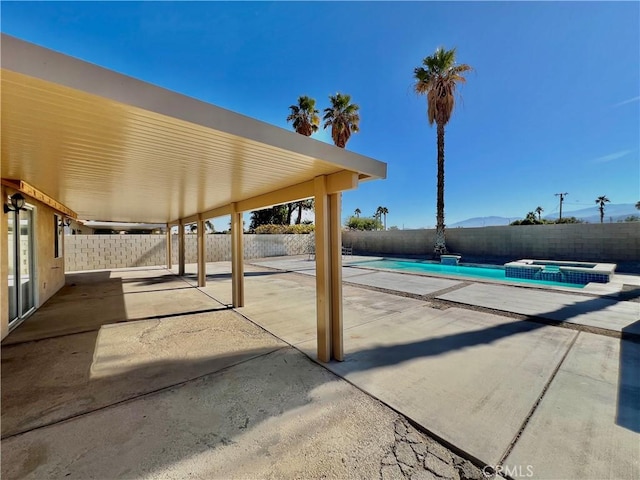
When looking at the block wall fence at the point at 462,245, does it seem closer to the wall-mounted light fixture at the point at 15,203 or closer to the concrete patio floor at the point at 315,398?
the concrete patio floor at the point at 315,398

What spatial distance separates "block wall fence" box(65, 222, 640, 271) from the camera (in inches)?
434

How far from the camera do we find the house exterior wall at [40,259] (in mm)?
4188

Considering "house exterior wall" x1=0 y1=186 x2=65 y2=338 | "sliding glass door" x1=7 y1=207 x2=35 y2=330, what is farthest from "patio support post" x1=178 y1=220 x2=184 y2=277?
"sliding glass door" x1=7 y1=207 x2=35 y2=330

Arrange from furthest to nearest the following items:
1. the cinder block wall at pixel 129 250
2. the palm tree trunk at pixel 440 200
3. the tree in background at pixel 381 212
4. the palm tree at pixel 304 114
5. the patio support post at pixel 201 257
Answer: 1. the tree in background at pixel 381 212
2. the palm tree at pixel 304 114
3. the palm tree trunk at pixel 440 200
4. the cinder block wall at pixel 129 250
5. the patio support post at pixel 201 257

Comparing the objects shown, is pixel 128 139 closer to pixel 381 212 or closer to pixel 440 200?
pixel 440 200

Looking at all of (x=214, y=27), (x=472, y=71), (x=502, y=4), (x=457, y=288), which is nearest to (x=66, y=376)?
(x=457, y=288)

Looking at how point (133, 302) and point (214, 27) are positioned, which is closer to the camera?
point (133, 302)

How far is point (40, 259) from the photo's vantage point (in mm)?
6238

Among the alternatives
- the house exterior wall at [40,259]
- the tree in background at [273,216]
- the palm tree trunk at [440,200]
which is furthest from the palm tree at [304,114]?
the house exterior wall at [40,259]

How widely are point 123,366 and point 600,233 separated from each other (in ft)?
54.9

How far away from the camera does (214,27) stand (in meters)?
7.34

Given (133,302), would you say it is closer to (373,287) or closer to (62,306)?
(62,306)

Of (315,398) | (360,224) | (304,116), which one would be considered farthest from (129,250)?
(360,224)

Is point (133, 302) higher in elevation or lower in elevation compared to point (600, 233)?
lower
